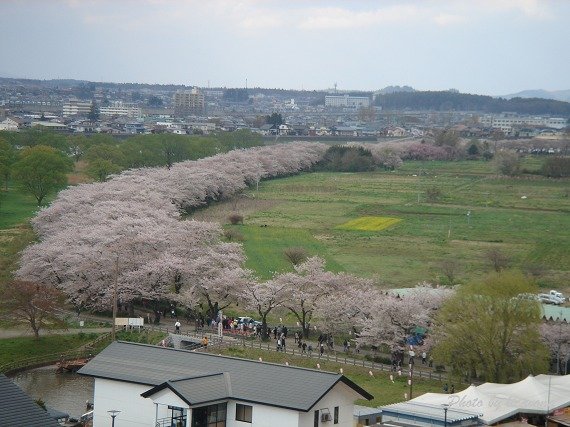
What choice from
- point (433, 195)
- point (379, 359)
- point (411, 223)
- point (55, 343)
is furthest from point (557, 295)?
point (433, 195)

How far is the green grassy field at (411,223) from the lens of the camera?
4288 cm

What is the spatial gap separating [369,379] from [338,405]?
8102 mm

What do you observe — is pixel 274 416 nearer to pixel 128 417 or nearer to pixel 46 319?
pixel 128 417

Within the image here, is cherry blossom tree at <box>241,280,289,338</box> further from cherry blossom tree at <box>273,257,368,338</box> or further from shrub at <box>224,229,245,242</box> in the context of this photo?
shrub at <box>224,229,245,242</box>

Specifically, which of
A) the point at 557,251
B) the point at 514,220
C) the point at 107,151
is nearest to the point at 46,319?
the point at 557,251

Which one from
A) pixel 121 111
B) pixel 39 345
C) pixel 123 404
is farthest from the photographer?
pixel 121 111

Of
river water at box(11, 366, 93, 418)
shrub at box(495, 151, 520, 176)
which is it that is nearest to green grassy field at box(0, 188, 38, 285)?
river water at box(11, 366, 93, 418)

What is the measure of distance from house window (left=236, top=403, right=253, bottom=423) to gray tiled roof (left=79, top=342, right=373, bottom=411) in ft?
0.57

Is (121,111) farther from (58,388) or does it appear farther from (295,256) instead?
(58,388)

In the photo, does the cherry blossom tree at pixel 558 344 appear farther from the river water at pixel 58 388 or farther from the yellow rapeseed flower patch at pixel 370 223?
the yellow rapeseed flower patch at pixel 370 223

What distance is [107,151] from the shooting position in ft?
242

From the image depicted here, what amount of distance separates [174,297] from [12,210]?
29.2 metres

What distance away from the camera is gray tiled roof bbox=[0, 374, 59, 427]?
42.1 ft

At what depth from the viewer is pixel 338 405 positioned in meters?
17.4
